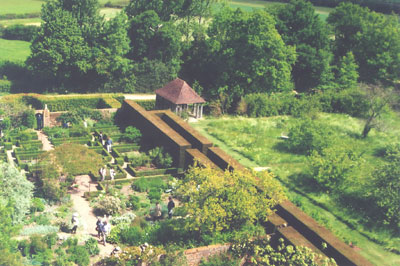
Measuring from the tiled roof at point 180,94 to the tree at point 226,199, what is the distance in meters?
21.7

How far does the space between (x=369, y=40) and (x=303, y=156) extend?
29.8m

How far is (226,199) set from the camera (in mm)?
24672

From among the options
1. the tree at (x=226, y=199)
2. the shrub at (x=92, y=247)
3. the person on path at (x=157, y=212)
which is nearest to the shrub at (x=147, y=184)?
the person on path at (x=157, y=212)

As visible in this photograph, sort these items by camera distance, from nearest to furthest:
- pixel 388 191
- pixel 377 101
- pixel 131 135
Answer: pixel 388 191 < pixel 131 135 < pixel 377 101

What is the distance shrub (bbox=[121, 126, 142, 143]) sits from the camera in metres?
40.4

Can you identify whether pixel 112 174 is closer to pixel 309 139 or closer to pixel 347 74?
pixel 309 139

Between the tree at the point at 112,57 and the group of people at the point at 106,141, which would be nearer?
the group of people at the point at 106,141

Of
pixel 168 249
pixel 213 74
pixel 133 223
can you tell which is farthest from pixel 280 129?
pixel 168 249

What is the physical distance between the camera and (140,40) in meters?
57.2

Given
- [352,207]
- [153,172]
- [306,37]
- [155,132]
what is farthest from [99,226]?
[306,37]

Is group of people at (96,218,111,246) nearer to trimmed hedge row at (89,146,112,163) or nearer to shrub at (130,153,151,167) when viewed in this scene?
shrub at (130,153,151,167)

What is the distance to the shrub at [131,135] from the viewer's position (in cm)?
4044

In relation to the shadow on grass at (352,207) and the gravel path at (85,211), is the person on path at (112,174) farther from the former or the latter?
the shadow on grass at (352,207)

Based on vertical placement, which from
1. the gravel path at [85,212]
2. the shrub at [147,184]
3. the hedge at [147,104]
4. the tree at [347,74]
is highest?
the tree at [347,74]
